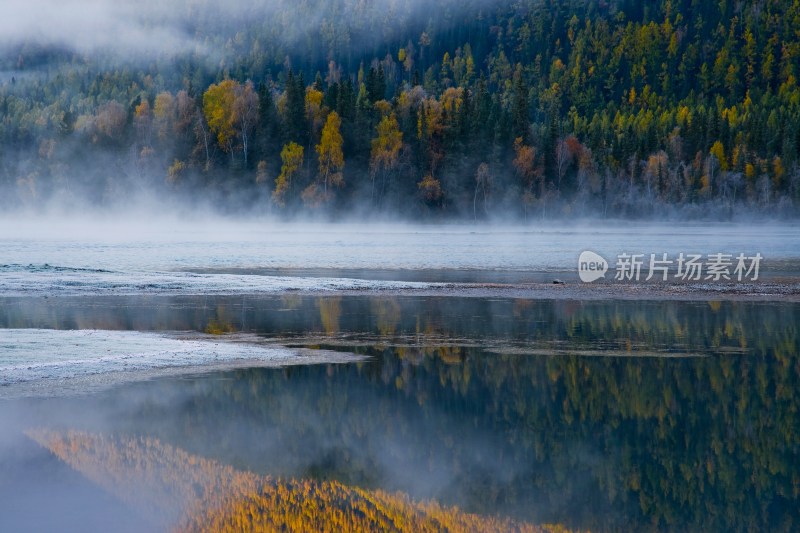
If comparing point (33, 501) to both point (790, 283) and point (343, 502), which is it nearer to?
point (343, 502)

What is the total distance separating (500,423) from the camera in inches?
484

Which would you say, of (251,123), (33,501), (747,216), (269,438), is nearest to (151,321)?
(269,438)

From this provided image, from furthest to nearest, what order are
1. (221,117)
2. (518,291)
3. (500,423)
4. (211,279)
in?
1. (221,117)
2. (211,279)
3. (518,291)
4. (500,423)

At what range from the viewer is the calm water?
363 inches

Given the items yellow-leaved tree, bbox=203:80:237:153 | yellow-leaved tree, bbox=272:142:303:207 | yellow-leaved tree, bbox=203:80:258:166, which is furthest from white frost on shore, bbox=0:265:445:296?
yellow-leaved tree, bbox=203:80:237:153

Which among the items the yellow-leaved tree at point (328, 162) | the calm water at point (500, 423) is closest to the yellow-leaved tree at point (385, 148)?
the yellow-leaved tree at point (328, 162)

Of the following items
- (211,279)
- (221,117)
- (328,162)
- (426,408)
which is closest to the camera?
(426,408)

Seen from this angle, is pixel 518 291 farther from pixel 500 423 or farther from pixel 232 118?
pixel 232 118

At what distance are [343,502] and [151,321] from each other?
581 inches

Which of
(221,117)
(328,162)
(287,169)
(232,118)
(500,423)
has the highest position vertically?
(221,117)

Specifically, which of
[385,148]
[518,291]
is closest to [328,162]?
[385,148]

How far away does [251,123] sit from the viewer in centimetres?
12938

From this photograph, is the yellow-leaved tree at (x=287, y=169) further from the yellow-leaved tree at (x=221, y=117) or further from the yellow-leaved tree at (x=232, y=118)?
the yellow-leaved tree at (x=221, y=117)

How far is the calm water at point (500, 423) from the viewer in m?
9.22
